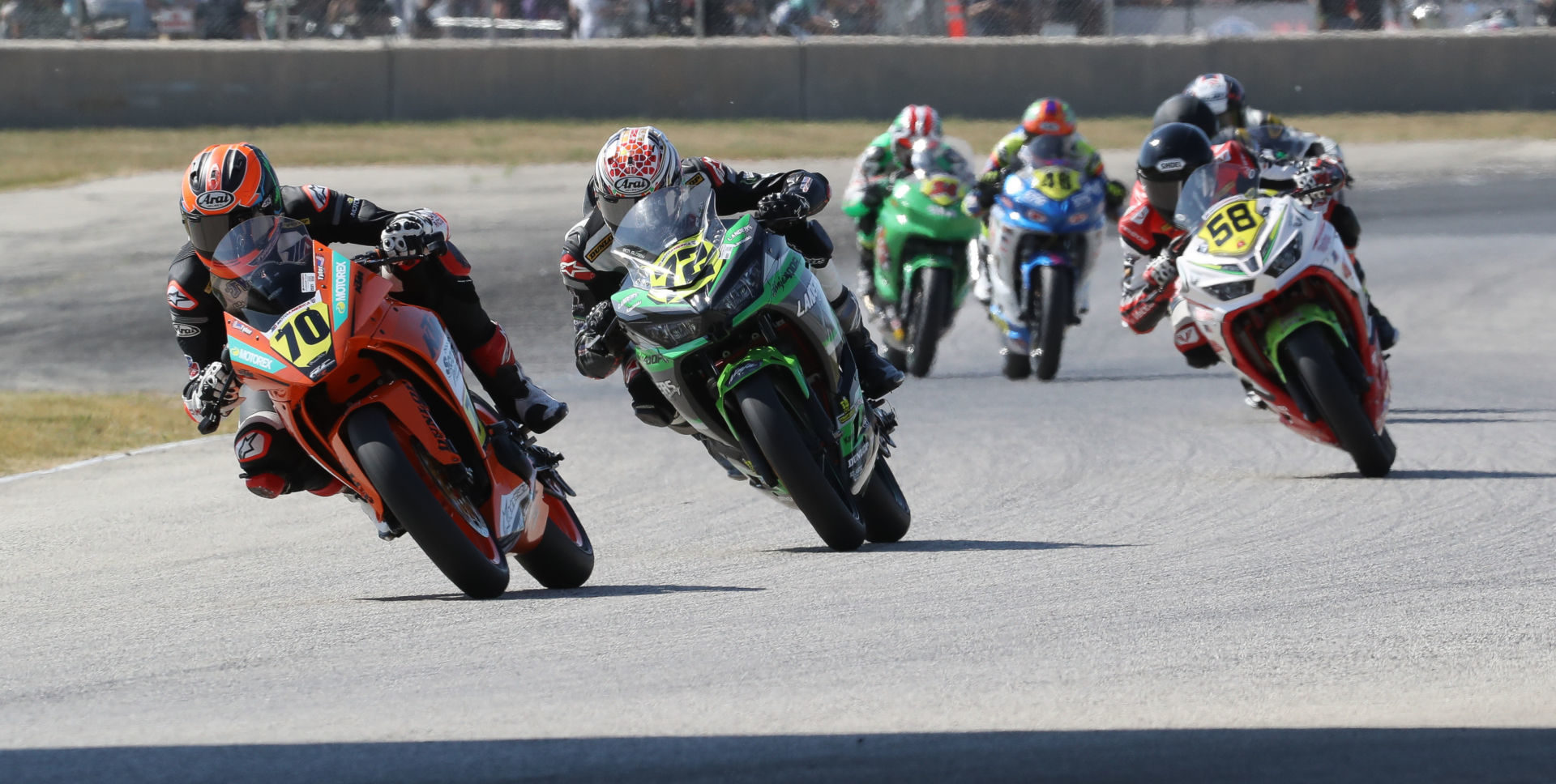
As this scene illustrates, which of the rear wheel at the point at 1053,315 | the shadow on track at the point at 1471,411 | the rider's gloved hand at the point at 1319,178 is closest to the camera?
the rider's gloved hand at the point at 1319,178

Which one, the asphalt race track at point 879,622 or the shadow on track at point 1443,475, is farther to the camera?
the shadow on track at point 1443,475

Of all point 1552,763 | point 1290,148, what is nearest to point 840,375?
point 1552,763

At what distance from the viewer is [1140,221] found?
10.5 metres

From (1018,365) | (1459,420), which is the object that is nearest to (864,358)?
(1459,420)

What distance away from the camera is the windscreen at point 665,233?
285 inches

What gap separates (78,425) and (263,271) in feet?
22.2

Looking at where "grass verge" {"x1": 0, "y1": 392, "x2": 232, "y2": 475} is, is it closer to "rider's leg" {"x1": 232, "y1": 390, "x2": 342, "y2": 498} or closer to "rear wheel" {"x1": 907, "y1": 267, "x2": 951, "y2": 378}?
"rear wheel" {"x1": 907, "y1": 267, "x2": 951, "y2": 378}

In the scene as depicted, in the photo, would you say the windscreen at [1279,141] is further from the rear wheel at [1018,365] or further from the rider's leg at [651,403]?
the rider's leg at [651,403]

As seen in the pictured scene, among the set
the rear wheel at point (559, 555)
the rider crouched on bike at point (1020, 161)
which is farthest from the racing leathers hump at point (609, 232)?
the rider crouched on bike at point (1020, 161)

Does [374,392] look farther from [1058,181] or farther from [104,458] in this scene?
[1058,181]

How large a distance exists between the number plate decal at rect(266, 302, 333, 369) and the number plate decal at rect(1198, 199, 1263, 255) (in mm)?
4234

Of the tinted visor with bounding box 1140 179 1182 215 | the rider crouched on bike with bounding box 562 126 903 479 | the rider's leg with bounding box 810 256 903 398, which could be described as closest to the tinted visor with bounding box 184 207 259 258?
the rider crouched on bike with bounding box 562 126 903 479

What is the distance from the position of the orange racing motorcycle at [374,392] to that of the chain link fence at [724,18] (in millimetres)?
21100

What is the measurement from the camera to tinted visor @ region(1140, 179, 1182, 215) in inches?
390
